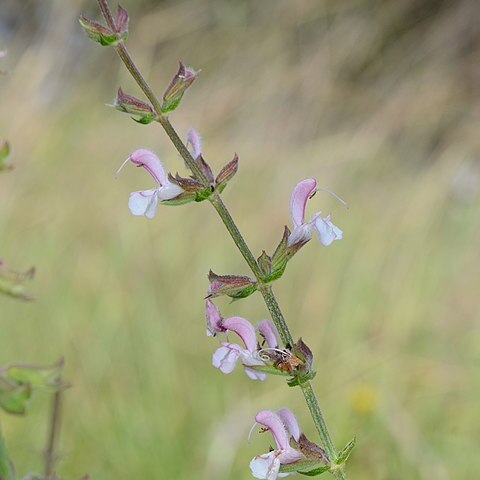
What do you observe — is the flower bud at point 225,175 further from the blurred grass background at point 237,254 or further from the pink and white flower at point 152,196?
the blurred grass background at point 237,254

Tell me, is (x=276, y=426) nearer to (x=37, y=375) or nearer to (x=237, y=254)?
(x=37, y=375)

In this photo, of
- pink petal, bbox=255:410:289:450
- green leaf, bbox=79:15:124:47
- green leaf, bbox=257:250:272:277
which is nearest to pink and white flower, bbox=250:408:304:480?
pink petal, bbox=255:410:289:450

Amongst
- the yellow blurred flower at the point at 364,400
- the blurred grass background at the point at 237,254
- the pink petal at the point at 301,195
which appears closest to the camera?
the pink petal at the point at 301,195

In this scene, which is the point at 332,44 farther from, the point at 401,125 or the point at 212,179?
the point at 212,179

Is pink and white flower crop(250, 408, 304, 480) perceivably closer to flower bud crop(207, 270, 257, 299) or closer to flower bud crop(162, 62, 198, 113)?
flower bud crop(207, 270, 257, 299)

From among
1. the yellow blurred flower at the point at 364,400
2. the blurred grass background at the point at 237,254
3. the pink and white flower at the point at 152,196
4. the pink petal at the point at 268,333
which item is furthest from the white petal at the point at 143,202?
the yellow blurred flower at the point at 364,400

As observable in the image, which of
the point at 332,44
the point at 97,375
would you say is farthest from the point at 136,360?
the point at 332,44
